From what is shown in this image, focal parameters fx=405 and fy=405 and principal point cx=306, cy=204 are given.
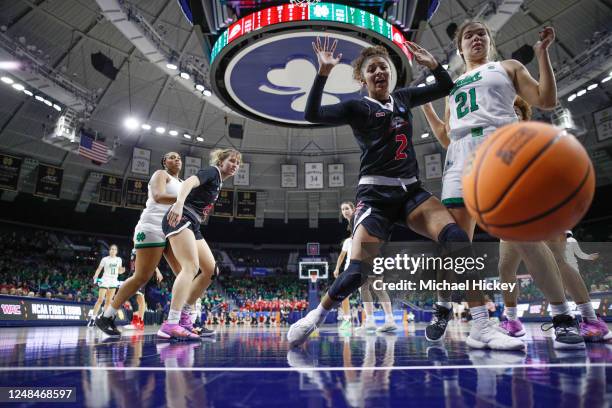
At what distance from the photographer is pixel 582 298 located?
2994 mm

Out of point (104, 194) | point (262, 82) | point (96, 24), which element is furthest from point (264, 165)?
point (262, 82)

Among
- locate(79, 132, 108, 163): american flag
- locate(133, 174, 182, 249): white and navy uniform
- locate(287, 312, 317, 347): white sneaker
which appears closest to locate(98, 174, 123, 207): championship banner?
locate(79, 132, 108, 163): american flag

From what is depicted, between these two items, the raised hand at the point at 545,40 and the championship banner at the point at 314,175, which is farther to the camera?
the championship banner at the point at 314,175

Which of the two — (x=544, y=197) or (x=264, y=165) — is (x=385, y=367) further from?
(x=264, y=165)

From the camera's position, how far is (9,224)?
76.0 ft

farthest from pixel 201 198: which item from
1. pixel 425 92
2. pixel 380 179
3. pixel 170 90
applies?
pixel 170 90

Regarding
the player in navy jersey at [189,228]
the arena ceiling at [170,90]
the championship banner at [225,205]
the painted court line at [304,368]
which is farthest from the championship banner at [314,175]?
the painted court line at [304,368]

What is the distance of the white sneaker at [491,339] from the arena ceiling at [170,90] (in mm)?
9485

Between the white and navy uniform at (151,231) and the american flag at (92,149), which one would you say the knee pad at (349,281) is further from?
the american flag at (92,149)

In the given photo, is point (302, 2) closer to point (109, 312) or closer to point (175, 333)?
point (109, 312)

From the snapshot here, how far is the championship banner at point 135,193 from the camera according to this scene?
2250 centimetres

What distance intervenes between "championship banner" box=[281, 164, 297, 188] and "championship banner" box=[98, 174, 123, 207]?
361 inches

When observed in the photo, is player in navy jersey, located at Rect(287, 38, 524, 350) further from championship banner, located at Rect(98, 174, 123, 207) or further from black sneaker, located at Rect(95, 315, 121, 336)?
championship banner, located at Rect(98, 174, 123, 207)

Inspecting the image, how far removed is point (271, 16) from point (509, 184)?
28.5 feet
